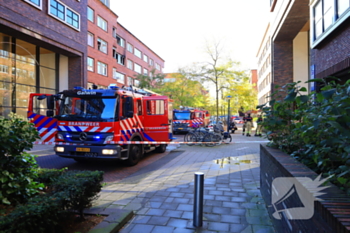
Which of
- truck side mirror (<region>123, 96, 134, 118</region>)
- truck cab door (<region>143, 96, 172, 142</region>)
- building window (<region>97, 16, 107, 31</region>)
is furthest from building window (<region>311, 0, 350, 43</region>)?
building window (<region>97, 16, 107, 31</region>)

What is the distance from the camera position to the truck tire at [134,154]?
26.0 ft

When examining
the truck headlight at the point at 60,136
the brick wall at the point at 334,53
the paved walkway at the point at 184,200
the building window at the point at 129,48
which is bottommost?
the paved walkway at the point at 184,200

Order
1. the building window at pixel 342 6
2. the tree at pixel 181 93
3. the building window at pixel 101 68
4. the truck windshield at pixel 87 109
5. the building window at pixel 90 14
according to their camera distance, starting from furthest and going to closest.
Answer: the tree at pixel 181 93
the building window at pixel 101 68
the building window at pixel 90 14
the truck windshield at pixel 87 109
the building window at pixel 342 6

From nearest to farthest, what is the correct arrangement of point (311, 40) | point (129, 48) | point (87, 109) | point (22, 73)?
point (87, 109) < point (311, 40) < point (22, 73) < point (129, 48)

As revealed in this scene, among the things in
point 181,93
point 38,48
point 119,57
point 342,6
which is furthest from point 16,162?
point 119,57

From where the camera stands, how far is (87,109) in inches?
294

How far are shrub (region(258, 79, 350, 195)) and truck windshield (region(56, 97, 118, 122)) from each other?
4.53 m

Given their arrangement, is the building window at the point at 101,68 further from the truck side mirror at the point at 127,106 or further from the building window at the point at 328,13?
the building window at the point at 328,13

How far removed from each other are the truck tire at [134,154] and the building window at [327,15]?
7.29 m

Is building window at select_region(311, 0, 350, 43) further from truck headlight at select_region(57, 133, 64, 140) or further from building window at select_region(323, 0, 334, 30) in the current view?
truck headlight at select_region(57, 133, 64, 140)

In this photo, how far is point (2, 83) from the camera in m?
14.5

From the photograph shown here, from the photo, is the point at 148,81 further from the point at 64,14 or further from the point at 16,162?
the point at 16,162

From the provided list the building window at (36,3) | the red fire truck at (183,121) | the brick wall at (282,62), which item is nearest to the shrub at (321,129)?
the brick wall at (282,62)

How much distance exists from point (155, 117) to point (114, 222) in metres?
6.18
